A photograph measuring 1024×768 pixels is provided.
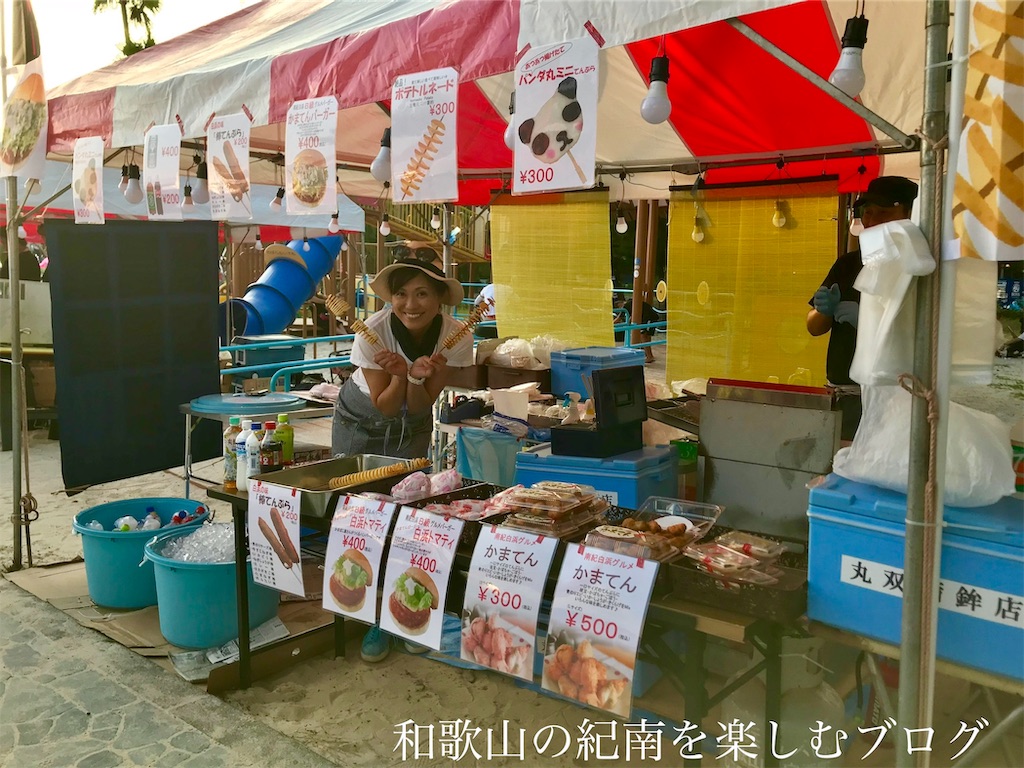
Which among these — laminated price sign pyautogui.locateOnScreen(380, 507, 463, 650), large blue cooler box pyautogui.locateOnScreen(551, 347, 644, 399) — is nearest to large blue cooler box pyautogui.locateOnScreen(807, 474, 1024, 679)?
laminated price sign pyautogui.locateOnScreen(380, 507, 463, 650)

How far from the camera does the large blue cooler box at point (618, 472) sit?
3.21 meters

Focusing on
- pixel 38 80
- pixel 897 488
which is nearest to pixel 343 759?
pixel 897 488

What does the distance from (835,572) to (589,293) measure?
18.0 ft

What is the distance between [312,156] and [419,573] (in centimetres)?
181

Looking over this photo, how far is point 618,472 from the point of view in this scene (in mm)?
3217

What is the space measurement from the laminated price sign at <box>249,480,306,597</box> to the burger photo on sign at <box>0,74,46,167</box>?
3.12 m

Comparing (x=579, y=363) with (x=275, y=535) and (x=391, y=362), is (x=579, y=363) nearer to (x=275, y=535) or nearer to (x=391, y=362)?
(x=391, y=362)

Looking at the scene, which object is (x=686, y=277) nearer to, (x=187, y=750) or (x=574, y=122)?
(x=574, y=122)

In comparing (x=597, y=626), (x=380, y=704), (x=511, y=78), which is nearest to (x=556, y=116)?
(x=597, y=626)

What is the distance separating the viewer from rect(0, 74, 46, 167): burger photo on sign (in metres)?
4.82

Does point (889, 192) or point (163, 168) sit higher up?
point (163, 168)

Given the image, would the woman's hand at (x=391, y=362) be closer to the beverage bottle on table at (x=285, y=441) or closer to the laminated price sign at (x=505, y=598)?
the beverage bottle on table at (x=285, y=441)

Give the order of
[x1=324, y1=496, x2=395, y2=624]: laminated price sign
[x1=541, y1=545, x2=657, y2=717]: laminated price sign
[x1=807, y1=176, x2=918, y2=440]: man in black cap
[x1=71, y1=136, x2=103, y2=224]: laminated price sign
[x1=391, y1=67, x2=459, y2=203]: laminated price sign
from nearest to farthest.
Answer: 1. [x1=541, y1=545, x2=657, y2=717]: laminated price sign
2. [x1=324, y1=496, x2=395, y2=624]: laminated price sign
3. [x1=391, y1=67, x2=459, y2=203]: laminated price sign
4. [x1=807, y1=176, x2=918, y2=440]: man in black cap
5. [x1=71, y1=136, x2=103, y2=224]: laminated price sign

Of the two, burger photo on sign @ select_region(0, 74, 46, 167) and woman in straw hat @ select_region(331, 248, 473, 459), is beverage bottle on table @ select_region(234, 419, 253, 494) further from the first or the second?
burger photo on sign @ select_region(0, 74, 46, 167)
